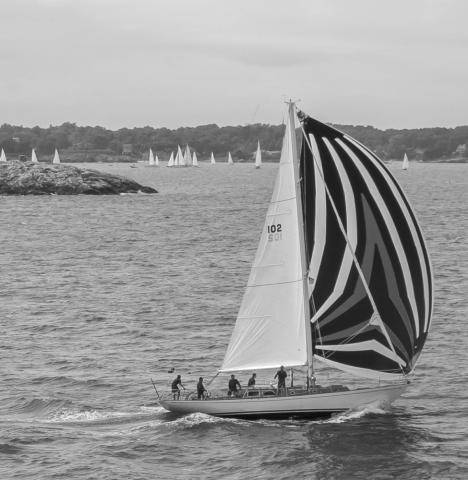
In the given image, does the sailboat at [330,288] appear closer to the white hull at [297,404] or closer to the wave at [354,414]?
the white hull at [297,404]

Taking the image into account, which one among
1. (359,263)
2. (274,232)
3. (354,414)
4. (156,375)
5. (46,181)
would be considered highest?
(274,232)

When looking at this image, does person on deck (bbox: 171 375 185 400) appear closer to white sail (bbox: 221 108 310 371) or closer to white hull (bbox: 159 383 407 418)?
white hull (bbox: 159 383 407 418)

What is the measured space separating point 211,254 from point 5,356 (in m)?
33.8

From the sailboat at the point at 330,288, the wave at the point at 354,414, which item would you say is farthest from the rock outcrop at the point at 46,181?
the wave at the point at 354,414

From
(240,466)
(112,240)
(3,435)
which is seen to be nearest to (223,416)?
(240,466)

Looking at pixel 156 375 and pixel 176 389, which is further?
pixel 156 375

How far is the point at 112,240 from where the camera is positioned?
280 ft

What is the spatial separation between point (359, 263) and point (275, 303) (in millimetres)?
2861

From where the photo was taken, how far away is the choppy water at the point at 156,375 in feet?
97.6

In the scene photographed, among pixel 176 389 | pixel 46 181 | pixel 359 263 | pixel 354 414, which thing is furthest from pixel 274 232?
pixel 46 181

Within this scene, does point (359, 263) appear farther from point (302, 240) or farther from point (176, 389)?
point (176, 389)

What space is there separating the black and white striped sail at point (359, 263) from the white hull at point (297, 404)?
80 cm

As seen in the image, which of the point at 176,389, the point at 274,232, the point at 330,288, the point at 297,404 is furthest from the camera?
the point at 176,389

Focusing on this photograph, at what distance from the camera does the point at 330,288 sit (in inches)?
1300
